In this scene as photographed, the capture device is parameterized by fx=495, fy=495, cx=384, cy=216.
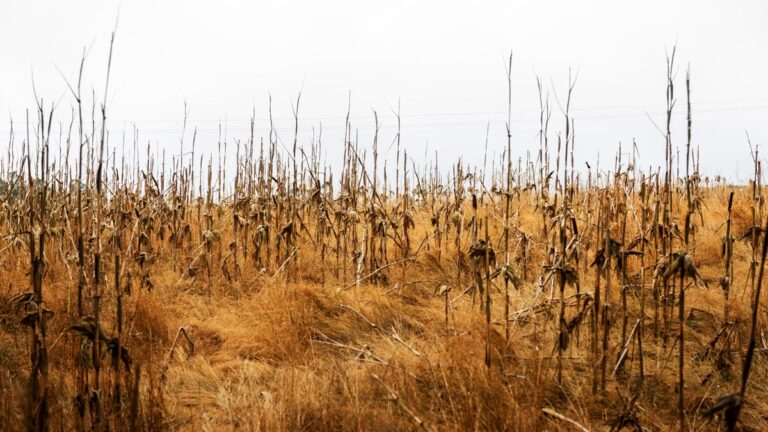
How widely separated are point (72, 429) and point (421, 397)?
133cm

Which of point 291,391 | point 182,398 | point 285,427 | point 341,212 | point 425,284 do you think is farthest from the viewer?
A: point 341,212

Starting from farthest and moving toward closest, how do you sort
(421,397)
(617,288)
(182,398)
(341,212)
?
(341,212), (617,288), (182,398), (421,397)

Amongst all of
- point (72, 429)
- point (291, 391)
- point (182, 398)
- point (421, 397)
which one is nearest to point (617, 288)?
point (421, 397)

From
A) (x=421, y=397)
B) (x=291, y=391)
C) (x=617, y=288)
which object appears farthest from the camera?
(x=617, y=288)

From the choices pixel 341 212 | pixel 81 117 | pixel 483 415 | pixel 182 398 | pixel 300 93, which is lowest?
pixel 182 398

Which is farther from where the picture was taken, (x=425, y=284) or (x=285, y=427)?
(x=425, y=284)

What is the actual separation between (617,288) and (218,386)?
2.95 m

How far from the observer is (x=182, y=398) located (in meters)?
2.24

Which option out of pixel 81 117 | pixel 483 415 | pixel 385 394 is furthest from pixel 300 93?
pixel 483 415

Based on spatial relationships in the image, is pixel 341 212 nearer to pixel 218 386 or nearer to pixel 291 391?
pixel 218 386

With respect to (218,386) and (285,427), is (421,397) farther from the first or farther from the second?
(218,386)

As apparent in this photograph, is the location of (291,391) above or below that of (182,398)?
above

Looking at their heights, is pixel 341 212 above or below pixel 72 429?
above

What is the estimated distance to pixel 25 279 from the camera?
3979 mm
